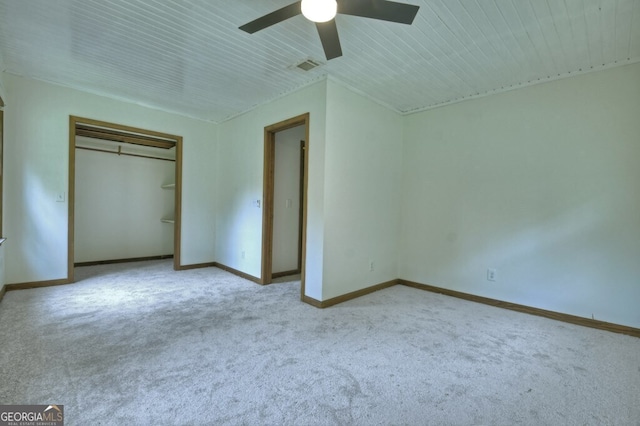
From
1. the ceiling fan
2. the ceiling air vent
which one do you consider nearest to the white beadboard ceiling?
the ceiling air vent

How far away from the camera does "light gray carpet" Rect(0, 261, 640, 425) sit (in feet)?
4.89

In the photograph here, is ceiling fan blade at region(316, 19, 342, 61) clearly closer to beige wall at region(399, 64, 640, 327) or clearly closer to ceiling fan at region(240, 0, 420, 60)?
ceiling fan at region(240, 0, 420, 60)

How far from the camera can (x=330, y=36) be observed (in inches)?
76.0

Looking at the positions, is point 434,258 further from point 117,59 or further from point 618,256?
point 117,59

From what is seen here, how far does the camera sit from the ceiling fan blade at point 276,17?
1.70 meters

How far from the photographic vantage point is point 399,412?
4.89ft

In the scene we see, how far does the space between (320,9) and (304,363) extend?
7.06 ft

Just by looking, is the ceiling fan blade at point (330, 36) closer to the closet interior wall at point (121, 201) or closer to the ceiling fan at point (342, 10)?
the ceiling fan at point (342, 10)

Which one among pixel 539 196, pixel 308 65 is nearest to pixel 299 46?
pixel 308 65

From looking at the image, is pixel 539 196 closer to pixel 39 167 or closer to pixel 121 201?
pixel 39 167

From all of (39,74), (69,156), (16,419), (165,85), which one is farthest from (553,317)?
(39,74)

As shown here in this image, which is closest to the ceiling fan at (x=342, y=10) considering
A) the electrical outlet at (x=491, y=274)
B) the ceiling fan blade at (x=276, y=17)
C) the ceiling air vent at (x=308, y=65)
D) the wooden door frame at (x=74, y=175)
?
the ceiling fan blade at (x=276, y=17)

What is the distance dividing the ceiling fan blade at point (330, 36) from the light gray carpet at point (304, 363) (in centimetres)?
213

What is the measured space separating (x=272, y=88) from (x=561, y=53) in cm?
273
